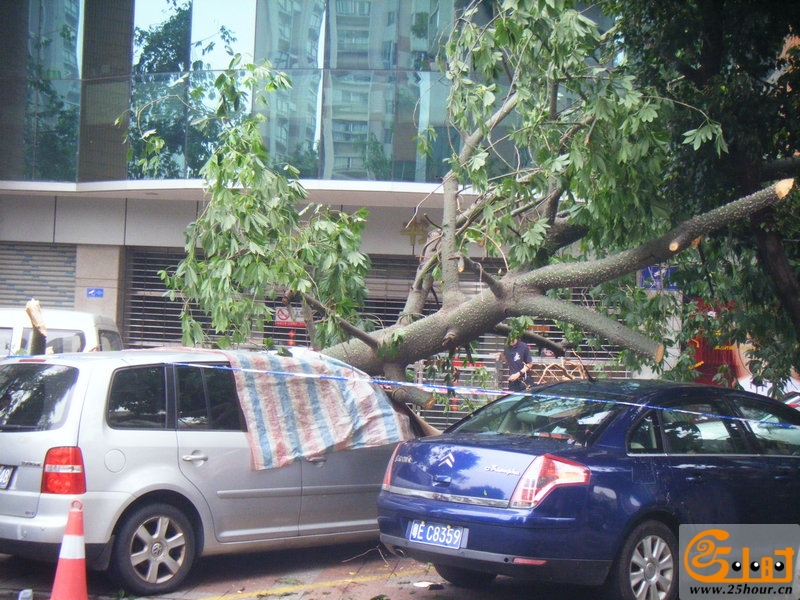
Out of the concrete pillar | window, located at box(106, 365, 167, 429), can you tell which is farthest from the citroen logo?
the concrete pillar

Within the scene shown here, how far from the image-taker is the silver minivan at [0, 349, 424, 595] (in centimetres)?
559

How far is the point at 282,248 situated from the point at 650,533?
357 centimetres

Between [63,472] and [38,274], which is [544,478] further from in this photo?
[38,274]

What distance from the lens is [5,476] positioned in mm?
5719

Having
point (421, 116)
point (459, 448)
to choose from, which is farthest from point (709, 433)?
point (421, 116)

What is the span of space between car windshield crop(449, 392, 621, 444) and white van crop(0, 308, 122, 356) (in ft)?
19.8

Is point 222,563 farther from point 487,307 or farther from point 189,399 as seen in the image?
point 487,307

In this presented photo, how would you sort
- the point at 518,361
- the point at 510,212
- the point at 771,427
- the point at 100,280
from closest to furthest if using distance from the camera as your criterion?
the point at 771,427 < the point at 510,212 < the point at 518,361 < the point at 100,280

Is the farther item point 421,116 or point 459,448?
point 421,116

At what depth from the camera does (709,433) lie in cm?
587

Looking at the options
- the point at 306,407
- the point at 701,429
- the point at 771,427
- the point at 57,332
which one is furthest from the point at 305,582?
the point at 57,332

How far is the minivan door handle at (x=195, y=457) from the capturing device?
19.7ft

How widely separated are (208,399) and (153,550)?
3.57 feet

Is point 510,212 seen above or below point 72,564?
above
